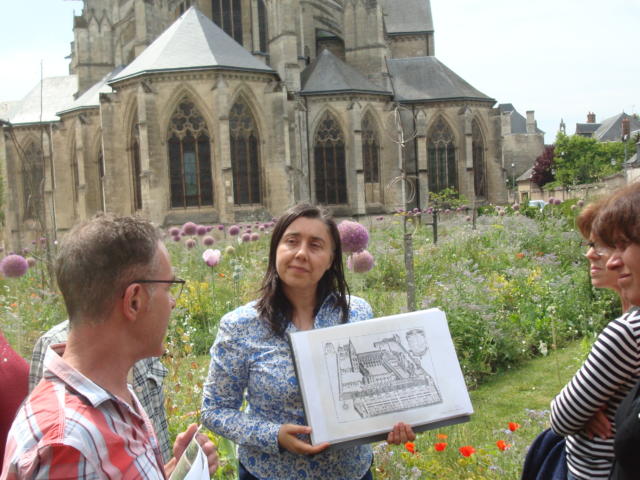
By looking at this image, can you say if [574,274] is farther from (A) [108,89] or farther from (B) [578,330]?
(A) [108,89]

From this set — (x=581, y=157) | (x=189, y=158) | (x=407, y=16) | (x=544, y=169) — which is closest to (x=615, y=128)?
(x=544, y=169)

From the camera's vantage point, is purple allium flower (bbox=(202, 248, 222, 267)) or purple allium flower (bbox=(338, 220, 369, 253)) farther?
purple allium flower (bbox=(202, 248, 222, 267))

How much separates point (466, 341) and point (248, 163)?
1621cm

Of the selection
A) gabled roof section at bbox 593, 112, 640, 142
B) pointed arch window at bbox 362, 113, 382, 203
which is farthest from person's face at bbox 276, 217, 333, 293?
gabled roof section at bbox 593, 112, 640, 142

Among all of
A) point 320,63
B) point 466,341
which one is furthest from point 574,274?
point 320,63

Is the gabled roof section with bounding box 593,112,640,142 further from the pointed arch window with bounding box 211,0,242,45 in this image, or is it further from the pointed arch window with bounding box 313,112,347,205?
the pointed arch window with bounding box 211,0,242,45

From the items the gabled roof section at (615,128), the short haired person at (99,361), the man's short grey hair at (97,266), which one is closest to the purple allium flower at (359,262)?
the short haired person at (99,361)

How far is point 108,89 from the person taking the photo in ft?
81.3

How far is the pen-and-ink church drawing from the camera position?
235 cm

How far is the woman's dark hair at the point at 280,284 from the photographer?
102 inches

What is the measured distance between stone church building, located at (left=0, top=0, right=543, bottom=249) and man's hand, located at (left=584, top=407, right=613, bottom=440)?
630 inches

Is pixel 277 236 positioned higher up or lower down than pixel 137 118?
lower down

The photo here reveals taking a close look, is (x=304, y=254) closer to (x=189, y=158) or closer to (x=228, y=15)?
(x=189, y=158)

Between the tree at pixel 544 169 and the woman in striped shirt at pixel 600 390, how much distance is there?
54.3 metres
